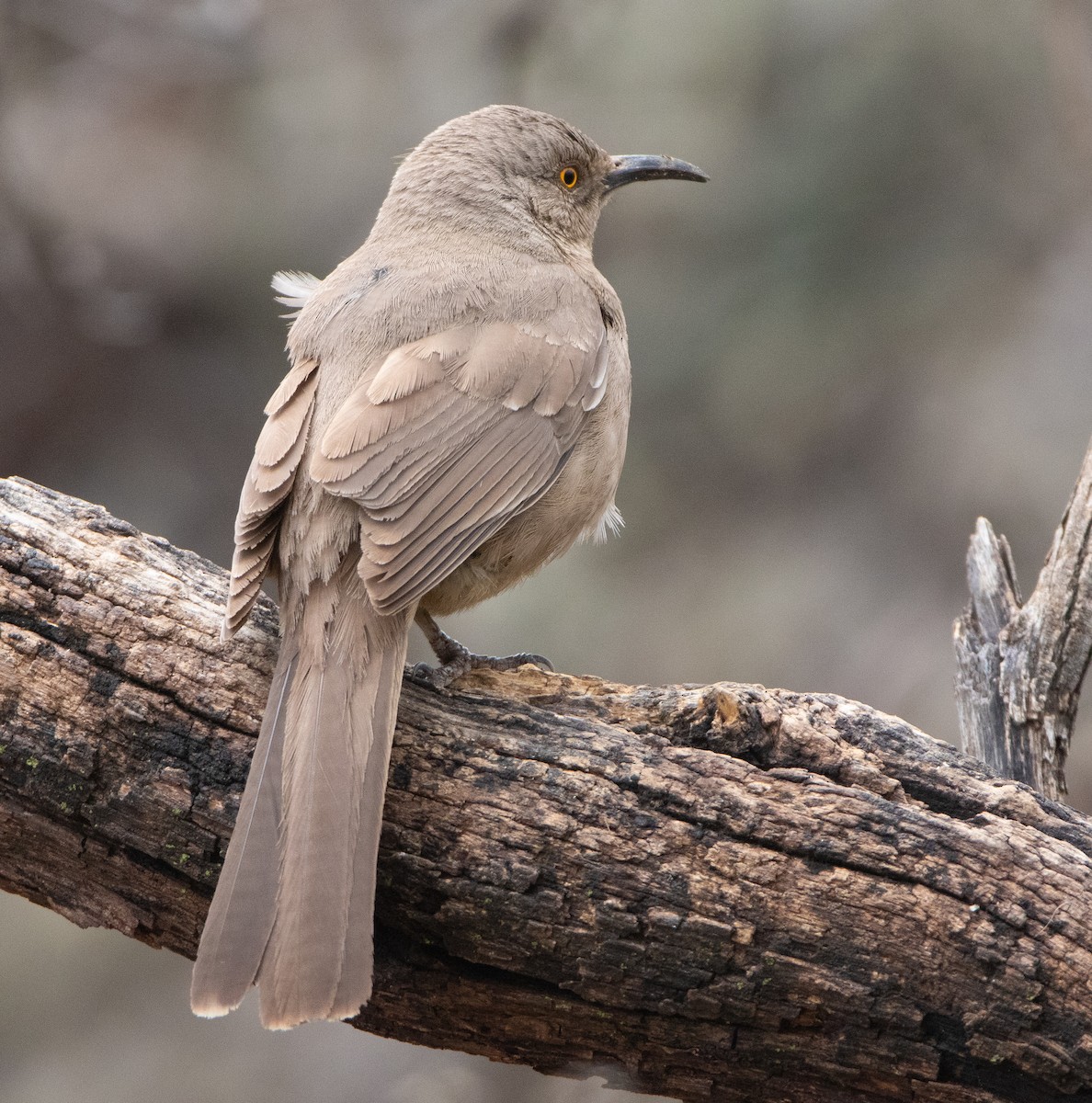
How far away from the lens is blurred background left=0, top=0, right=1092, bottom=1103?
7379 millimetres

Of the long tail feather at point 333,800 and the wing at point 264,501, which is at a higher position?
the wing at point 264,501

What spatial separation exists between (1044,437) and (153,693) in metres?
5.77

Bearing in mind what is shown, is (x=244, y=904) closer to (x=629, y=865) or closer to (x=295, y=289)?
(x=629, y=865)

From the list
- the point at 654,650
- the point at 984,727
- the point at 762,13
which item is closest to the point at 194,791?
the point at 984,727

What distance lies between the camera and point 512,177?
4.93m

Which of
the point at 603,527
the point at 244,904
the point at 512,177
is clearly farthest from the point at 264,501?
the point at 512,177

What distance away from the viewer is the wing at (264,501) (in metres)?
3.34

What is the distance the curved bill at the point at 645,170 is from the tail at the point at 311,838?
2665 mm

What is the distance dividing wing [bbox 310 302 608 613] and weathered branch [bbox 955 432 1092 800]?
1.55 m

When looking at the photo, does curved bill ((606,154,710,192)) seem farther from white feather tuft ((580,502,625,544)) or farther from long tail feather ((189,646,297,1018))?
long tail feather ((189,646,297,1018))

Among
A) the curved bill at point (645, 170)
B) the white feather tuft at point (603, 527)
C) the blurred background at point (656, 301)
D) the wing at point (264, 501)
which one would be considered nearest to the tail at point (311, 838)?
the wing at point (264, 501)

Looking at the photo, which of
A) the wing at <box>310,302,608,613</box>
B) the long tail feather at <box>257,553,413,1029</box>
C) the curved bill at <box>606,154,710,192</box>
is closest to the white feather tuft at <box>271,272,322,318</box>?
the wing at <box>310,302,608,613</box>

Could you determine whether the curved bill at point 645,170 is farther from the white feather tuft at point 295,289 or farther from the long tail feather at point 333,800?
the long tail feather at point 333,800

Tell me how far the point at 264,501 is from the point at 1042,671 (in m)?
2.47
